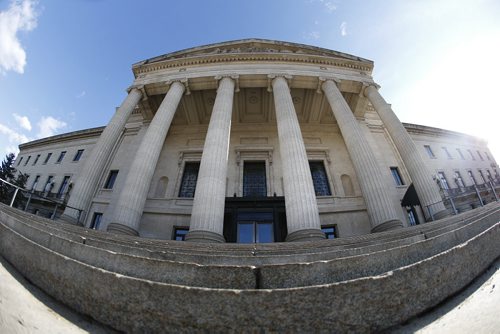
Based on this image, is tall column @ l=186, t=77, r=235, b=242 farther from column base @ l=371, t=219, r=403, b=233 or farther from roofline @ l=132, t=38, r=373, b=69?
roofline @ l=132, t=38, r=373, b=69

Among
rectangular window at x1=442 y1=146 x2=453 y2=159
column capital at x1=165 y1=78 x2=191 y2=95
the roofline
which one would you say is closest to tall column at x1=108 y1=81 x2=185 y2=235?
column capital at x1=165 y1=78 x2=191 y2=95

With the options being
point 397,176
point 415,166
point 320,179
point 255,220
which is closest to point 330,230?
point 320,179

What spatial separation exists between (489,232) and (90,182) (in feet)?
48.9

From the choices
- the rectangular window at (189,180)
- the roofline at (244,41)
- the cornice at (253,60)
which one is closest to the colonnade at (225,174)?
the cornice at (253,60)

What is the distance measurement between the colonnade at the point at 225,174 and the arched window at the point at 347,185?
164 inches

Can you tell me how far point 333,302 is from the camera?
5.69 feet

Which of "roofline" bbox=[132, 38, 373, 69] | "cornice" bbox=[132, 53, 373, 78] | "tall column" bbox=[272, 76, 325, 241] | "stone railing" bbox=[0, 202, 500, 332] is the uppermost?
"roofline" bbox=[132, 38, 373, 69]

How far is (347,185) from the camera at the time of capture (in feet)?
53.2

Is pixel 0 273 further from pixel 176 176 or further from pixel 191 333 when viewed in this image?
pixel 176 176

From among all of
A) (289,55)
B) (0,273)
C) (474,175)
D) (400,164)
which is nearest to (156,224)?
(0,273)

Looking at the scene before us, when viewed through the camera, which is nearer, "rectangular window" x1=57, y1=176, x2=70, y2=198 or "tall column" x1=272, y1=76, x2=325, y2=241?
"tall column" x1=272, y1=76, x2=325, y2=241

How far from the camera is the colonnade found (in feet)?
30.2

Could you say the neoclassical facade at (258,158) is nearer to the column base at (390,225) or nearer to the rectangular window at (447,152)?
the column base at (390,225)

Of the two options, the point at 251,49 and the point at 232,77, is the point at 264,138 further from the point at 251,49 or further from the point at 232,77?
the point at 251,49
